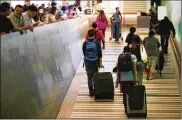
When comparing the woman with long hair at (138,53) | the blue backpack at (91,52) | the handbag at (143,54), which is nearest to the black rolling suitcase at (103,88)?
the blue backpack at (91,52)

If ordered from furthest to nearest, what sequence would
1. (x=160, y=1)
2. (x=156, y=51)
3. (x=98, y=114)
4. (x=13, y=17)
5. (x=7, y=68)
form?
(x=160, y=1)
(x=156, y=51)
(x=98, y=114)
(x=13, y=17)
(x=7, y=68)

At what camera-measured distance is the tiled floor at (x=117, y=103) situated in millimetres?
7652

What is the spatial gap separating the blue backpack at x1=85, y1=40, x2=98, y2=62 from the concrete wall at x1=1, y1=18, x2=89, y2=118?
70 centimetres

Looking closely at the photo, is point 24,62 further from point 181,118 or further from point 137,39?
point 137,39

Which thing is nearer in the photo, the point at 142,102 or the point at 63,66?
the point at 142,102

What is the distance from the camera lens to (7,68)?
496 centimetres

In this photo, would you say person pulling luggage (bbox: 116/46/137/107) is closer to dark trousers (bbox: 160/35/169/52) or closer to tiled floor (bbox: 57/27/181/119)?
tiled floor (bbox: 57/27/181/119)

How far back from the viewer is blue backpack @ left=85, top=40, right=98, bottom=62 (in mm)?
8555

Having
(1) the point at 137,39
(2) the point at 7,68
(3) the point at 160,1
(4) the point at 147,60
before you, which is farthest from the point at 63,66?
(3) the point at 160,1

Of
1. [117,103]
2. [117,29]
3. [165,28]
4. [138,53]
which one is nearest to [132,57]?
[117,103]

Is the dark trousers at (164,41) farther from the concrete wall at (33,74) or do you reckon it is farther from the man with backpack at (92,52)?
the man with backpack at (92,52)

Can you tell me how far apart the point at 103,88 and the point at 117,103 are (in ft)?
1.63

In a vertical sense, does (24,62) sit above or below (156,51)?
above

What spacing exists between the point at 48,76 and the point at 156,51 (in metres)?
4.26
